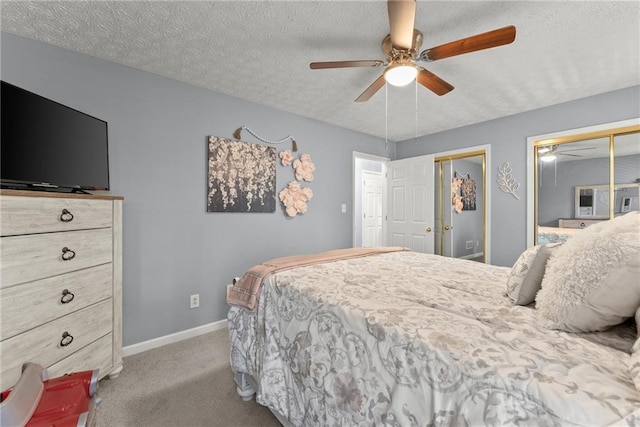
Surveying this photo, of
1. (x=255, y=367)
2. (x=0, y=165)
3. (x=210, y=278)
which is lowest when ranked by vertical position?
(x=255, y=367)

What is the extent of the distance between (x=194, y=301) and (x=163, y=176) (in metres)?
1.23

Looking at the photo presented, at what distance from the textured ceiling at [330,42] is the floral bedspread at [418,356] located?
162 cm

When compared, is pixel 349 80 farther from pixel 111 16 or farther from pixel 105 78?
pixel 105 78

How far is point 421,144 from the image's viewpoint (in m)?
4.31

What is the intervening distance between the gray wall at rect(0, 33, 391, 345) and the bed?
3.81 feet

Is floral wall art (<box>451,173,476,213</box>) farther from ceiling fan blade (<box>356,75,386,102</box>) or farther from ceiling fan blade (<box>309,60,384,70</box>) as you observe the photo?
ceiling fan blade (<box>309,60,384,70</box>)

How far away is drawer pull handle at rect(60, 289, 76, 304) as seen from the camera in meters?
1.53

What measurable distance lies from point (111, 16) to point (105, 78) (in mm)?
665

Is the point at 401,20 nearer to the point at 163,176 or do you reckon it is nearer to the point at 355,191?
the point at 163,176

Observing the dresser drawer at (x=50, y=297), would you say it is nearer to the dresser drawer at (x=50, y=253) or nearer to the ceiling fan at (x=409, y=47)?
the dresser drawer at (x=50, y=253)

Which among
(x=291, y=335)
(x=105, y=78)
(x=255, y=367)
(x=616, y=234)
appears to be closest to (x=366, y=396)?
(x=291, y=335)

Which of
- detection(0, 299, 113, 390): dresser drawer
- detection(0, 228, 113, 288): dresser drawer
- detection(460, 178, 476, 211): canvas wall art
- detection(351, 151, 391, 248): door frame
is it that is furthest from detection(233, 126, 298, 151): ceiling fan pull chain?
detection(460, 178, 476, 211): canvas wall art

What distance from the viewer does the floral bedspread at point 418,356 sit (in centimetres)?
63

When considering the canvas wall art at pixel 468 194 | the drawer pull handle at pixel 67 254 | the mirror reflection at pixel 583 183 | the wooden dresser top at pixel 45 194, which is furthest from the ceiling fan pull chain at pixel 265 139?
the mirror reflection at pixel 583 183
